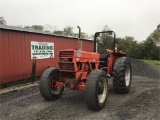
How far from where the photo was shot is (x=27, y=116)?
212 inches

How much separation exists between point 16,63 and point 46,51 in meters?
2.35

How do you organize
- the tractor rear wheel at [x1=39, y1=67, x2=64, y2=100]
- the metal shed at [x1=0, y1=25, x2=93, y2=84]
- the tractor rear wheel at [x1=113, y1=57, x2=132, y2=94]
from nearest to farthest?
the tractor rear wheel at [x1=39, y1=67, x2=64, y2=100] < the tractor rear wheel at [x1=113, y1=57, x2=132, y2=94] < the metal shed at [x1=0, y1=25, x2=93, y2=84]

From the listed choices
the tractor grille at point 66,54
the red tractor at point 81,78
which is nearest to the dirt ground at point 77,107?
the red tractor at point 81,78

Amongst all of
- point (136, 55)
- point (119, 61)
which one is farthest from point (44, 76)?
point (136, 55)

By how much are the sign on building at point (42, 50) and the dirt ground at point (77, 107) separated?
3.58 meters

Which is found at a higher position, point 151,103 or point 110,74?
point 110,74

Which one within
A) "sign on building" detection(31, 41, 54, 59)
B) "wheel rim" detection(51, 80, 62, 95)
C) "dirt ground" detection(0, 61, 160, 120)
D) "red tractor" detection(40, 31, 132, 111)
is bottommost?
"dirt ground" detection(0, 61, 160, 120)

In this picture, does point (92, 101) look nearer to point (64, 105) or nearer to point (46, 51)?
point (64, 105)

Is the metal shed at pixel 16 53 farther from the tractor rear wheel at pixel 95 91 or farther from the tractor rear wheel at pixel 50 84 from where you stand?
the tractor rear wheel at pixel 95 91

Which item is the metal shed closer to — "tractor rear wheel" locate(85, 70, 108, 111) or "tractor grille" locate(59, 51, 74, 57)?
"tractor grille" locate(59, 51, 74, 57)

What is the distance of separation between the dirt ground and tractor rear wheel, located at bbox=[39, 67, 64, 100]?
0.20 metres

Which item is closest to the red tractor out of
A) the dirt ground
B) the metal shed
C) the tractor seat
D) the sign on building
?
the dirt ground

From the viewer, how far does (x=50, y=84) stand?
21.6ft

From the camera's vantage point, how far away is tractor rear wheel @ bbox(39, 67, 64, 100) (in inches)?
254
